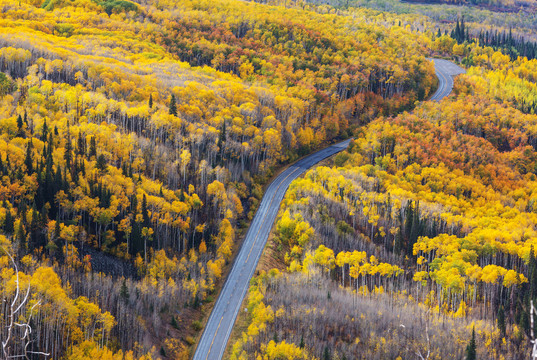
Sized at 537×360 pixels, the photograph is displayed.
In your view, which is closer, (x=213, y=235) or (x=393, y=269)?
(x=393, y=269)

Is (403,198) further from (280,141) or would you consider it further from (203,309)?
(203,309)

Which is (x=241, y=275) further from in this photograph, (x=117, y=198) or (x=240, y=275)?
(x=117, y=198)

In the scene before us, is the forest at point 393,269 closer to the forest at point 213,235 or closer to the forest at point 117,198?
the forest at point 213,235

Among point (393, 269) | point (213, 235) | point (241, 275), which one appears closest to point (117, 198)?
point (213, 235)

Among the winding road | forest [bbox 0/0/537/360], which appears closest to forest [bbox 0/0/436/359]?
forest [bbox 0/0/537/360]

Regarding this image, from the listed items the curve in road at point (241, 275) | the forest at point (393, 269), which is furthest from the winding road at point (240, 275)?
the forest at point (393, 269)

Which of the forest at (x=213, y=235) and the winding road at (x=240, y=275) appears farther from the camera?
the winding road at (x=240, y=275)

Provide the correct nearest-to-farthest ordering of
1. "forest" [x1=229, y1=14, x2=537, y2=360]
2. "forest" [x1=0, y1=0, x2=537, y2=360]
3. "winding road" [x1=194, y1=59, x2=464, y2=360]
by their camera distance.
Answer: "forest" [x1=0, y1=0, x2=537, y2=360]
"forest" [x1=229, y1=14, x2=537, y2=360]
"winding road" [x1=194, y1=59, x2=464, y2=360]

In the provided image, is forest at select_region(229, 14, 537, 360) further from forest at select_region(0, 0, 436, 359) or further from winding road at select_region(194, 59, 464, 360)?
forest at select_region(0, 0, 436, 359)

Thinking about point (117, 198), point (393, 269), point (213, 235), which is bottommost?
point (393, 269)
